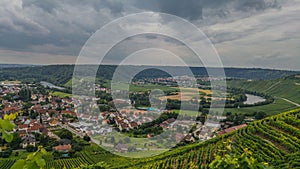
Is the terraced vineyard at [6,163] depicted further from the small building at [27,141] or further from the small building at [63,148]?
the small building at [27,141]

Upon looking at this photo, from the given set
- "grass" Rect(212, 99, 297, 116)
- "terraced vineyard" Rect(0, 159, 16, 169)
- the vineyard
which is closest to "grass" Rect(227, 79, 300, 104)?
"grass" Rect(212, 99, 297, 116)

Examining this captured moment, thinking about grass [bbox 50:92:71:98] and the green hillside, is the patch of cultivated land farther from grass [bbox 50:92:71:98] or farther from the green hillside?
grass [bbox 50:92:71:98]

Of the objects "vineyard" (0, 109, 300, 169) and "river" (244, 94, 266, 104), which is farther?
"river" (244, 94, 266, 104)

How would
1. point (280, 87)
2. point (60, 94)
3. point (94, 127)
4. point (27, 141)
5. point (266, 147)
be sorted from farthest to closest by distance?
point (280, 87)
point (60, 94)
point (94, 127)
point (27, 141)
point (266, 147)

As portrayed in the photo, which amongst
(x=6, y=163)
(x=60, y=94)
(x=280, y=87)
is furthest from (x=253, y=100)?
(x=6, y=163)

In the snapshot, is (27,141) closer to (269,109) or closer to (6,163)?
(6,163)

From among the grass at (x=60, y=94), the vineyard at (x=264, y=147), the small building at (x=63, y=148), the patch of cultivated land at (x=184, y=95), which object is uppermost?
the patch of cultivated land at (x=184, y=95)

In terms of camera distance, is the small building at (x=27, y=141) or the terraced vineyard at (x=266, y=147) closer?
the terraced vineyard at (x=266, y=147)

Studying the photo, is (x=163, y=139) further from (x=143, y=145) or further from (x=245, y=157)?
(x=245, y=157)

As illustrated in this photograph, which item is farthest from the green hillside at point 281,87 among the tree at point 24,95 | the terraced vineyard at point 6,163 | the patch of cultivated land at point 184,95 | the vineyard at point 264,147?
the tree at point 24,95
